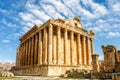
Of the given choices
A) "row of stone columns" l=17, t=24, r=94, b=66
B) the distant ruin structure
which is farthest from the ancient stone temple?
the distant ruin structure

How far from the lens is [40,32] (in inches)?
1398

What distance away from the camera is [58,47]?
107ft

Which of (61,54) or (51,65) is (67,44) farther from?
(51,65)

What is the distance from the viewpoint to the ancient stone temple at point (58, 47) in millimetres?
31047

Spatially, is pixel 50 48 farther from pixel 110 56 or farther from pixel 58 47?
pixel 110 56

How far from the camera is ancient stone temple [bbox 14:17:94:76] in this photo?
102 feet

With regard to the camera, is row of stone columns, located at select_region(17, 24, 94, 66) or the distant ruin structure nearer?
the distant ruin structure

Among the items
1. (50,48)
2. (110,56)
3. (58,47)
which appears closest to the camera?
(110,56)

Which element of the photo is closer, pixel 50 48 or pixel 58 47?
pixel 50 48

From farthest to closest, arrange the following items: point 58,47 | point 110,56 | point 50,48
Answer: point 58,47 → point 50,48 → point 110,56

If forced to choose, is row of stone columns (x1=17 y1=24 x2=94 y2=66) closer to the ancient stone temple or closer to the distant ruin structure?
the ancient stone temple

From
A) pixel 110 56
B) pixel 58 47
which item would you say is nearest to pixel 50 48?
pixel 58 47

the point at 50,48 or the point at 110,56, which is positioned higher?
the point at 50,48

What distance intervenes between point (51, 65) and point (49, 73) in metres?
1.61
